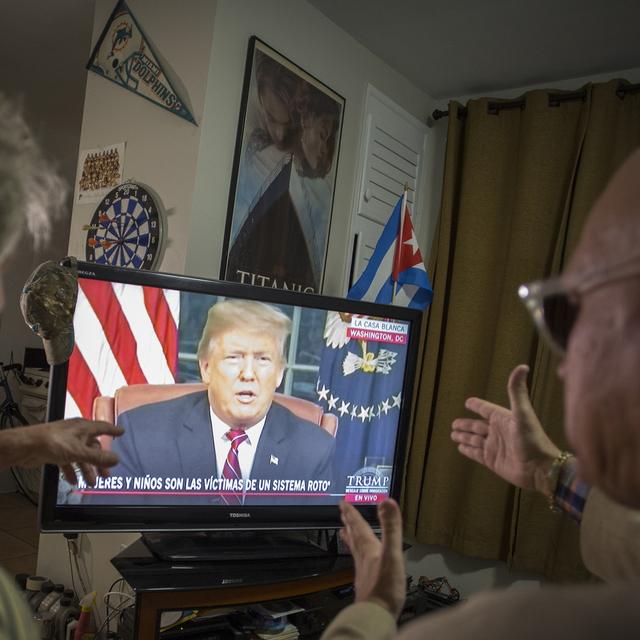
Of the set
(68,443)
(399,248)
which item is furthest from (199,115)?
(68,443)

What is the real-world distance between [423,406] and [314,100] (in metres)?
1.52

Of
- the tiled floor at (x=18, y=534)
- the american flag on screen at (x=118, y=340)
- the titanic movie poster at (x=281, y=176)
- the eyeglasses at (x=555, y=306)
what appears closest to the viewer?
the eyeglasses at (x=555, y=306)

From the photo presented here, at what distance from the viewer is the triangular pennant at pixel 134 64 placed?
7.20ft

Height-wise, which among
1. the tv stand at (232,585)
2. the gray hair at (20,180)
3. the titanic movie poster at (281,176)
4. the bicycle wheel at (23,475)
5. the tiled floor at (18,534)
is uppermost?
the titanic movie poster at (281,176)

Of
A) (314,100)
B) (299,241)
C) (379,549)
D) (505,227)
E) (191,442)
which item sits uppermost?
(314,100)

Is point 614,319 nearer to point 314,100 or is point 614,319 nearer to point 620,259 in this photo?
point 620,259

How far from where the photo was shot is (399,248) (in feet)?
8.24

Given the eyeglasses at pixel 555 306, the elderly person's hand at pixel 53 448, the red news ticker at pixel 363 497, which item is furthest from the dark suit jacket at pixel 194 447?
the eyeglasses at pixel 555 306

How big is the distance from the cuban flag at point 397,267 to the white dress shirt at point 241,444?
2.83ft

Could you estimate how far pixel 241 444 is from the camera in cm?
183

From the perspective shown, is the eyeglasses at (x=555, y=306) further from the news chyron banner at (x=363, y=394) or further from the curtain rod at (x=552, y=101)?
the curtain rod at (x=552, y=101)

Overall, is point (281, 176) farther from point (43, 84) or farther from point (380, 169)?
point (43, 84)

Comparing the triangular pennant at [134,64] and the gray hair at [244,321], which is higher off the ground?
the triangular pennant at [134,64]

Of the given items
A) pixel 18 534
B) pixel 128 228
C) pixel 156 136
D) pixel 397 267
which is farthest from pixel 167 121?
pixel 18 534
